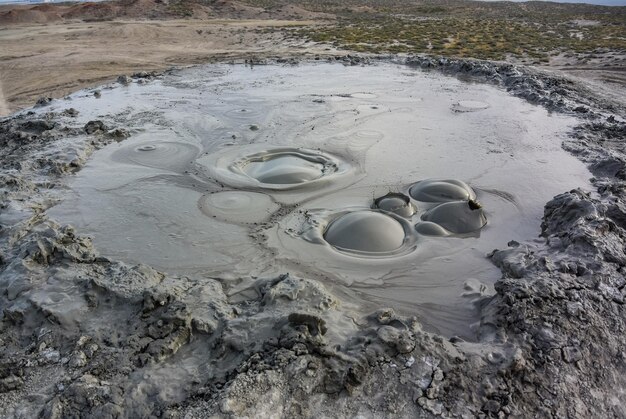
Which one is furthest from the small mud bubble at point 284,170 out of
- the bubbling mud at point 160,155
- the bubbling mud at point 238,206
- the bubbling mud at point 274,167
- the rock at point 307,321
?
the rock at point 307,321

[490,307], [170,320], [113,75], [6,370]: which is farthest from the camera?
[113,75]

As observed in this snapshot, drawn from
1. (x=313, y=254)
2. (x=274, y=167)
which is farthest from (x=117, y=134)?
(x=313, y=254)

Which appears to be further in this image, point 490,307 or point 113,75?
point 113,75

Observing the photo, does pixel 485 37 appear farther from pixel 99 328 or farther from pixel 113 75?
pixel 99 328

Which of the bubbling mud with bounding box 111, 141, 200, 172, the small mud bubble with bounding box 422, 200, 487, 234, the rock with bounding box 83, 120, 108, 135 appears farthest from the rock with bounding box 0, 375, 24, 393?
the rock with bounding box 83, 120, 108, 135

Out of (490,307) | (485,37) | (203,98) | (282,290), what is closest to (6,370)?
(282,290)

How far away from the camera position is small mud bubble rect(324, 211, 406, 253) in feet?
17.6

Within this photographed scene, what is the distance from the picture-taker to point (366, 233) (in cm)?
546

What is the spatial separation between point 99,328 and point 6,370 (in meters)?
0.74

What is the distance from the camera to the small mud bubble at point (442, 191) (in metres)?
6.48

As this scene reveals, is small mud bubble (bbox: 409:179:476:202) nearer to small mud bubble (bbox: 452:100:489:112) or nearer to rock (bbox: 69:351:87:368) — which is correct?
rock (bbox: 69:351:87:368)

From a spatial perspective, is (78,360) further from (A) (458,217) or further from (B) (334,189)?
(A) (458,217)

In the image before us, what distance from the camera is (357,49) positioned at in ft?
67.3

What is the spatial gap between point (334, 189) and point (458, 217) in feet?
6.54
